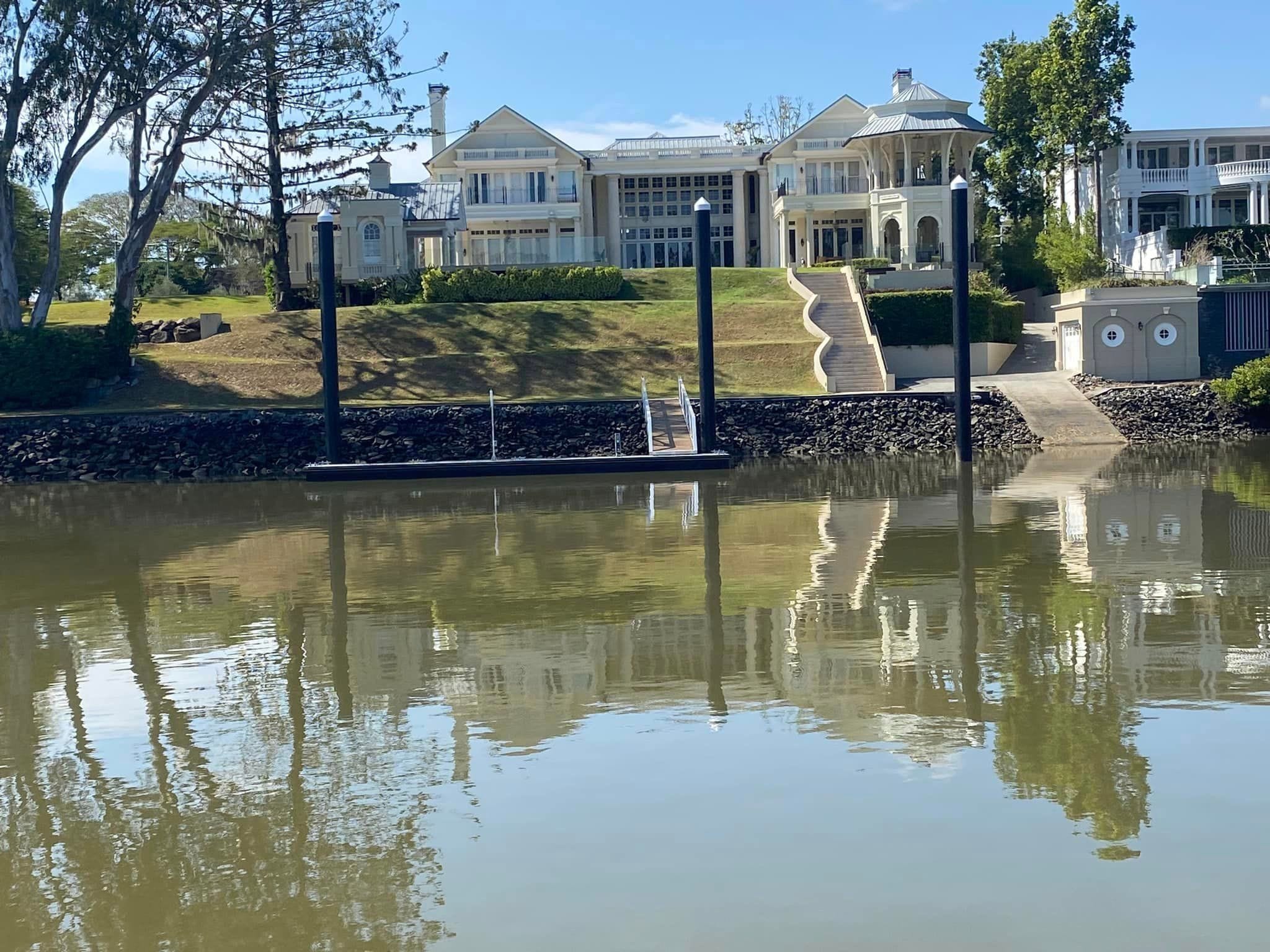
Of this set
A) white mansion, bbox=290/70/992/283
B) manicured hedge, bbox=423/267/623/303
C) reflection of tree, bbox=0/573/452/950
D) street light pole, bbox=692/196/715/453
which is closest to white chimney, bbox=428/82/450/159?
white mansion, bbox=290/70/992/283

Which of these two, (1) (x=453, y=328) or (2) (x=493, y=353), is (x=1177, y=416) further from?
(1) (x=453, y=328)

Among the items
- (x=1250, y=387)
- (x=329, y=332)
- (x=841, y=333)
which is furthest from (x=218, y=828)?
(x=841, y=333)

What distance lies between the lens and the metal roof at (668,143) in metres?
64.6

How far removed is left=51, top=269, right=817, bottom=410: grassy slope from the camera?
3731 cm

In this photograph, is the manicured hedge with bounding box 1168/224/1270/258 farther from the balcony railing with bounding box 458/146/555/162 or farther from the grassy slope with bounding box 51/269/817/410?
the balcony railing with bounding box 458/146/555/162

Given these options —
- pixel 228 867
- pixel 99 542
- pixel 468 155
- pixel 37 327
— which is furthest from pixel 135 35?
pixel 228 867

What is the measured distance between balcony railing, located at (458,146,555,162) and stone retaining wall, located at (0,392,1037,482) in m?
26.5

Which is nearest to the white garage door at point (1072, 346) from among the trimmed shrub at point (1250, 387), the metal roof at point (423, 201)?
the trimmed shrub at point (1250, 387)

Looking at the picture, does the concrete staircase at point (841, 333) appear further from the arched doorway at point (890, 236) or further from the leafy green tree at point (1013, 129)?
the leafy green tree at point (1013, 129)

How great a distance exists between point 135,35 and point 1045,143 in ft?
116

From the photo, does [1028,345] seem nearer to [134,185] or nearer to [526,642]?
[134,185]

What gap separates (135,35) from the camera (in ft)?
115

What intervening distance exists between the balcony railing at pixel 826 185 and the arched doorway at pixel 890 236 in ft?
11.2

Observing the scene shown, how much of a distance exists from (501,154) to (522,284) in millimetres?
13407
